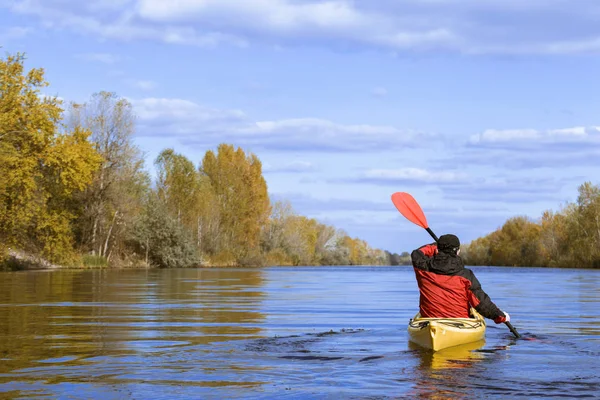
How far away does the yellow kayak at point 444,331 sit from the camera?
440 inches

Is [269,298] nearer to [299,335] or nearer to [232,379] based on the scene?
[299,335]

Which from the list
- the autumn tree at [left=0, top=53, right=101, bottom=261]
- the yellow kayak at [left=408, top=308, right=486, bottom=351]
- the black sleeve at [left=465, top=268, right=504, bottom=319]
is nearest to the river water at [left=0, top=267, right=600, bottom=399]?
the yellow kayak at [left=408, top=308, right=486, bottom=351]

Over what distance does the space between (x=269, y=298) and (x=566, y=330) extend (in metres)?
11.2

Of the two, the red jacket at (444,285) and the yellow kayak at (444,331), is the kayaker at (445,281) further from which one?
the yellow kayak at (444,331)

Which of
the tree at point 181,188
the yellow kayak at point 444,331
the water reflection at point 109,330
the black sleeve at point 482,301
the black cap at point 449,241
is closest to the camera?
the water reflection at point 109,330

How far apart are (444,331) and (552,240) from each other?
280 feet

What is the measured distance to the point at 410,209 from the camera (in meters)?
15.2

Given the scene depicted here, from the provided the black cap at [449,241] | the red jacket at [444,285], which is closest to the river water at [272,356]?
the red jacket at [444,285]

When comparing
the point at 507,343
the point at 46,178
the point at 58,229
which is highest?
the point at 46,178

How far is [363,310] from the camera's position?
19.8 metres

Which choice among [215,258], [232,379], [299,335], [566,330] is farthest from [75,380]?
[215,258]

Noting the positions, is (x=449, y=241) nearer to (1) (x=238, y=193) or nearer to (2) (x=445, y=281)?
(2) (x=445, y=281)

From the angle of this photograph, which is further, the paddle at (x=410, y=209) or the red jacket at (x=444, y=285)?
the paddle at (x=410, y=209)

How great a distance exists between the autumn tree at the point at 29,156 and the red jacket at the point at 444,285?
3213 cm
